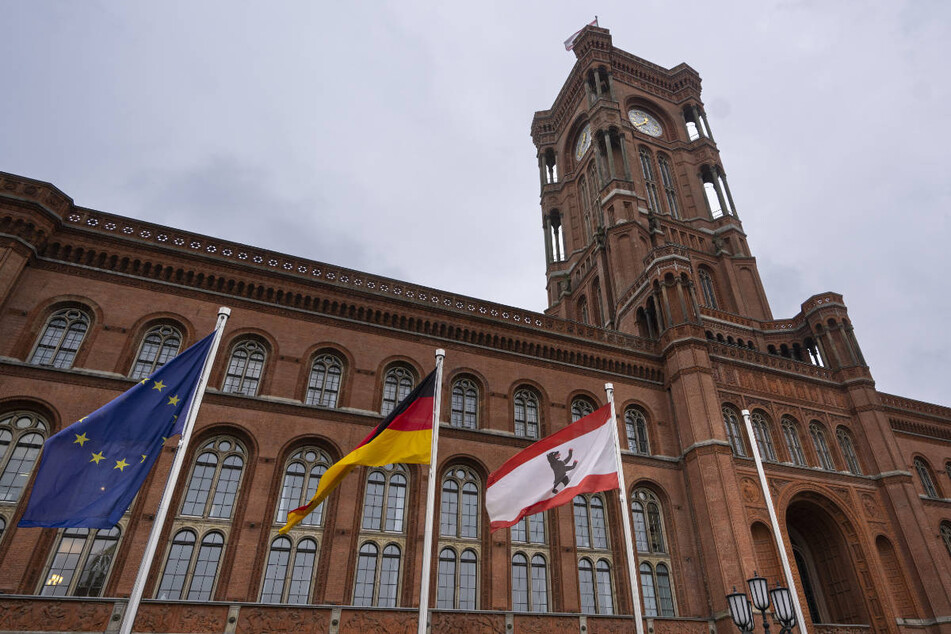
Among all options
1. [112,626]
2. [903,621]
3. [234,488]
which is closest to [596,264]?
[903,621]

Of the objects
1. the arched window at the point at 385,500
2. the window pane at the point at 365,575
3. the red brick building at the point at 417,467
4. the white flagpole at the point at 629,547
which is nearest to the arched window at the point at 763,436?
the red brick building at the point at 417,467

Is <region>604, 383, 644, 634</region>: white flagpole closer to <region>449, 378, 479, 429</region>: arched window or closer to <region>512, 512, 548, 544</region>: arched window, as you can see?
<region>512, 512, 548, 544</region>: arched window

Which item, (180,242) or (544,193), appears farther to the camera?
(544,193)

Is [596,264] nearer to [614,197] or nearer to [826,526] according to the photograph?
[614,197]

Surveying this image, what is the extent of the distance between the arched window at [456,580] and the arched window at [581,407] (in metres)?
7.62

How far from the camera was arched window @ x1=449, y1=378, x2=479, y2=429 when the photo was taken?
76.2 feet

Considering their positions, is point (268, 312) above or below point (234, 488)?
above

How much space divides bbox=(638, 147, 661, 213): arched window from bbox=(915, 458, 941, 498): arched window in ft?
70.8

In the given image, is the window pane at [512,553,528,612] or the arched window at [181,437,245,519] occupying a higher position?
the arched window at [181,437,245,519]

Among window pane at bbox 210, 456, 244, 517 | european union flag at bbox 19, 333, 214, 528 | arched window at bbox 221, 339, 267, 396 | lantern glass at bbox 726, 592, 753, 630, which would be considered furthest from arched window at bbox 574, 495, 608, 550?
european union flag at bbox 19, 333, 214, 528

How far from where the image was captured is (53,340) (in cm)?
1923

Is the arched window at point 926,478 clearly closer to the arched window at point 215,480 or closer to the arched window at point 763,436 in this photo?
the arched window at point 763,436

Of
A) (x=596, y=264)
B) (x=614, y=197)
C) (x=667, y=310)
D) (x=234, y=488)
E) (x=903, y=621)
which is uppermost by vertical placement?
(x=614, y=197)

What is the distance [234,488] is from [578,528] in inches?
482
